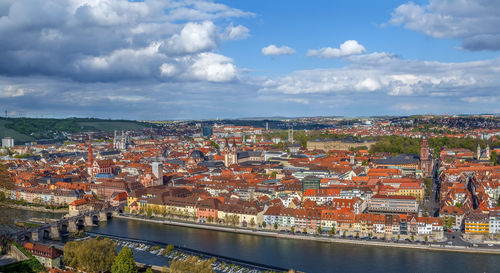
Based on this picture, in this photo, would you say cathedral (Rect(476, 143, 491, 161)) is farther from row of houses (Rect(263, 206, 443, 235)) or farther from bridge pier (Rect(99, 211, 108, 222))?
bridge pier (Rect(99, 211, 108, 222))

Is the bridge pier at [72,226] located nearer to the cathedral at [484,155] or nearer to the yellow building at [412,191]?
the yellow building at [412,191]

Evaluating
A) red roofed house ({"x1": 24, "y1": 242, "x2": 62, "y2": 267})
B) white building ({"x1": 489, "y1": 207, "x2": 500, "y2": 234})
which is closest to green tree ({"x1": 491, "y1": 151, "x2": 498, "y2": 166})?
white building ({"x1": 489, "y1": 207, "x2": 500, "y2": 234})

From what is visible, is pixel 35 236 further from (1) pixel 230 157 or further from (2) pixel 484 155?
(2) pixel 484 155

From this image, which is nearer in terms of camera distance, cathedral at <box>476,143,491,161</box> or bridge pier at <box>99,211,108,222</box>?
bridge pier at <box>99,211,108,222</box>

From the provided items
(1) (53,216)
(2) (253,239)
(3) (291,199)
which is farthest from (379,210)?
(1) (53,216)

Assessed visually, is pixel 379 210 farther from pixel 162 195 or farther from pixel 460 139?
pixel 460 139

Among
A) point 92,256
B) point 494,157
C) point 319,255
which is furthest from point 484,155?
point 92,256
